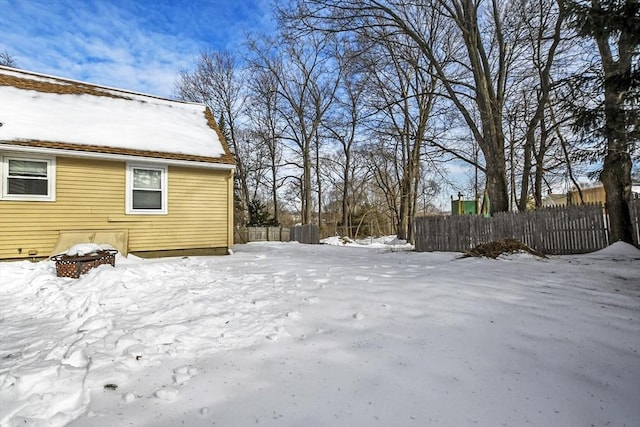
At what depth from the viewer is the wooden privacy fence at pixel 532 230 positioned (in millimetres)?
9180

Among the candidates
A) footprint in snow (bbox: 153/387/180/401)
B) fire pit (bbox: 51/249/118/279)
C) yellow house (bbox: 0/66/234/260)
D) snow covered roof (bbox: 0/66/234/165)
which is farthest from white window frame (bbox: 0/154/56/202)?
footprint in snow (bbox: 153/387/180/401)

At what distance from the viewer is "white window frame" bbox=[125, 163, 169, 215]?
880 centimetres

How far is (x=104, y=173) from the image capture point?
8.54 meters

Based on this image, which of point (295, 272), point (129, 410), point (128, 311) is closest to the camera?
point (129, 410)

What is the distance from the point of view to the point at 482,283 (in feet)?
15.5

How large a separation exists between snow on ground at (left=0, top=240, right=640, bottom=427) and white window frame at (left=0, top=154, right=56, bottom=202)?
384cm

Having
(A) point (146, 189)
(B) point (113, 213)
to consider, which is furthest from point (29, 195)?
(A) point (146, 189)

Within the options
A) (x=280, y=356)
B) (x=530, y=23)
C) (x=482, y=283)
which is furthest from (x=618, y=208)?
(x=280, y=356)

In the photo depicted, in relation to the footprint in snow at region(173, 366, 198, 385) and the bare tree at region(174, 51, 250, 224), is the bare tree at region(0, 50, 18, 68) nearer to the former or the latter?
the bare tree at region(174, 51, 250, 224)

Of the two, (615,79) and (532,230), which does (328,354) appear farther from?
(532,230)

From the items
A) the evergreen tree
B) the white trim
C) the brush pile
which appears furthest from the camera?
the brush pile

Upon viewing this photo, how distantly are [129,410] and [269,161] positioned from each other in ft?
89.4

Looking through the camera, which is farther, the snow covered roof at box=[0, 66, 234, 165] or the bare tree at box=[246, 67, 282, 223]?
the bare tree at box=[246, 67, 282, 223]

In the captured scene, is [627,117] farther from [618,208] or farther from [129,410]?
[129,410]
